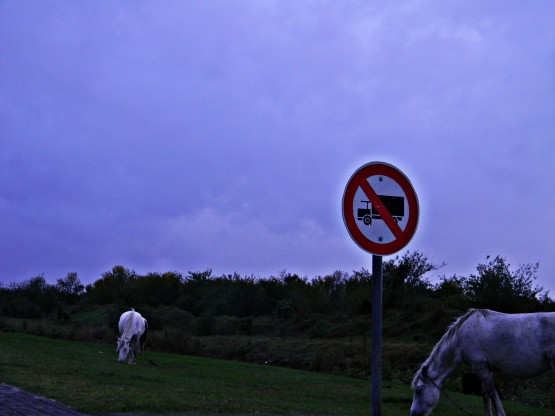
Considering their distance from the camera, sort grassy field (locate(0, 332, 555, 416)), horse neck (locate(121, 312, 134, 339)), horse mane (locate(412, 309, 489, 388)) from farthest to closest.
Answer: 1. horse neck (locate(121, 312, 134, 339))
2. grassy field (locate(0, 332, 555, 416))
3. horse mane (locate(412, 309, 489, 388))

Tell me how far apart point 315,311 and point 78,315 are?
2725cm

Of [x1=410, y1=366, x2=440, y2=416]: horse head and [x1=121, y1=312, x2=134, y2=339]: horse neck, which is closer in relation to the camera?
[x1=410, y1=366, x2=440, y2=416]: horse head

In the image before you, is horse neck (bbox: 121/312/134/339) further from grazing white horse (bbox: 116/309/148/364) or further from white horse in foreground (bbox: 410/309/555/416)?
white horse in foreground (bbox: 410/309/555/416)

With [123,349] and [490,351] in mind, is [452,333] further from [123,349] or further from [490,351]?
[123,349]

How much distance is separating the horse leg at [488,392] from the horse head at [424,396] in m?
0.70

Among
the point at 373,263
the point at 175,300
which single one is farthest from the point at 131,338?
the point at 175,300

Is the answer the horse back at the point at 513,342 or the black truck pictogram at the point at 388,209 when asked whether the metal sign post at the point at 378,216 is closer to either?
the black truck pictogram at the point at 388,209

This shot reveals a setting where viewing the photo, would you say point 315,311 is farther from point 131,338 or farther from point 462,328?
point 462,328

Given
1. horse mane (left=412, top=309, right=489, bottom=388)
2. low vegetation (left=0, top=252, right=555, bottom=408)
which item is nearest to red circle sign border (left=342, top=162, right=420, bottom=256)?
horse mane (left=412, top=309, right=489, bottom=388)

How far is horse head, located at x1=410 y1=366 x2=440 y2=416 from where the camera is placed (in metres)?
9.96

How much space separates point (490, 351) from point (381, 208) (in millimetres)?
4630

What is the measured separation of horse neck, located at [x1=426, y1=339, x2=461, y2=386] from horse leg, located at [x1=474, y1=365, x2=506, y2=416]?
16.8 inches

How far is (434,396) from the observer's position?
32.7 feet

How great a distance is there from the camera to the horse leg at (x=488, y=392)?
9.35 meters
